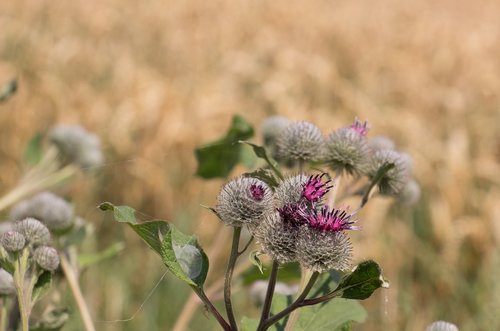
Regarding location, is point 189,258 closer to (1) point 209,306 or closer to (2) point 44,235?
(1) point 209,306

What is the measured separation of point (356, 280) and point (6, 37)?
373 inches

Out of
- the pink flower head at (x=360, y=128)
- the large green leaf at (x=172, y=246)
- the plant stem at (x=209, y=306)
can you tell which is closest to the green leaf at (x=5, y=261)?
the large green leaf at (x=172, y=246)

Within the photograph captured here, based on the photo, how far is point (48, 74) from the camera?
8.23 m

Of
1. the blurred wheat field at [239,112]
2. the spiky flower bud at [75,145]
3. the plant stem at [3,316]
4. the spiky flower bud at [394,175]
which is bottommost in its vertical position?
the plant stem at [3,316]

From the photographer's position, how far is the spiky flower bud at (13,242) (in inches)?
43.9

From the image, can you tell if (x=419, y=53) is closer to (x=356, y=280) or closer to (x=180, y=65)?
(x=180, y=65)

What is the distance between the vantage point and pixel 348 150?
141cm

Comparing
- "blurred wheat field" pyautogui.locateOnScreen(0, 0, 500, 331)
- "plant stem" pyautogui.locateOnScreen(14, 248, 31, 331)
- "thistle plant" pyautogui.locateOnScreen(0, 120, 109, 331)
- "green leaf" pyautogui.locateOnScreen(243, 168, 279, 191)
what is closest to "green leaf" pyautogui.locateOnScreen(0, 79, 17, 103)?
"thistle plant" pyautogui.locateOnScreen(0, 120, 109, 331)

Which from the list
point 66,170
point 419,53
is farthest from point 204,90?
point 66,170

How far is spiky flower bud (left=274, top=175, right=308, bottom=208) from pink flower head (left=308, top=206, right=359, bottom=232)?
41 mm

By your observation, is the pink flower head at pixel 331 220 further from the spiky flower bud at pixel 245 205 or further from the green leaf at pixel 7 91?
the green leaf at pixel 7 91

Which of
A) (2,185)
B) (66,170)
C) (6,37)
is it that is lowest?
(66,170)

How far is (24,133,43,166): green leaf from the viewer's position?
2379 millimetres

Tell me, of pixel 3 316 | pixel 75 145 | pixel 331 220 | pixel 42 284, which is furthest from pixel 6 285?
pixel 75 145
